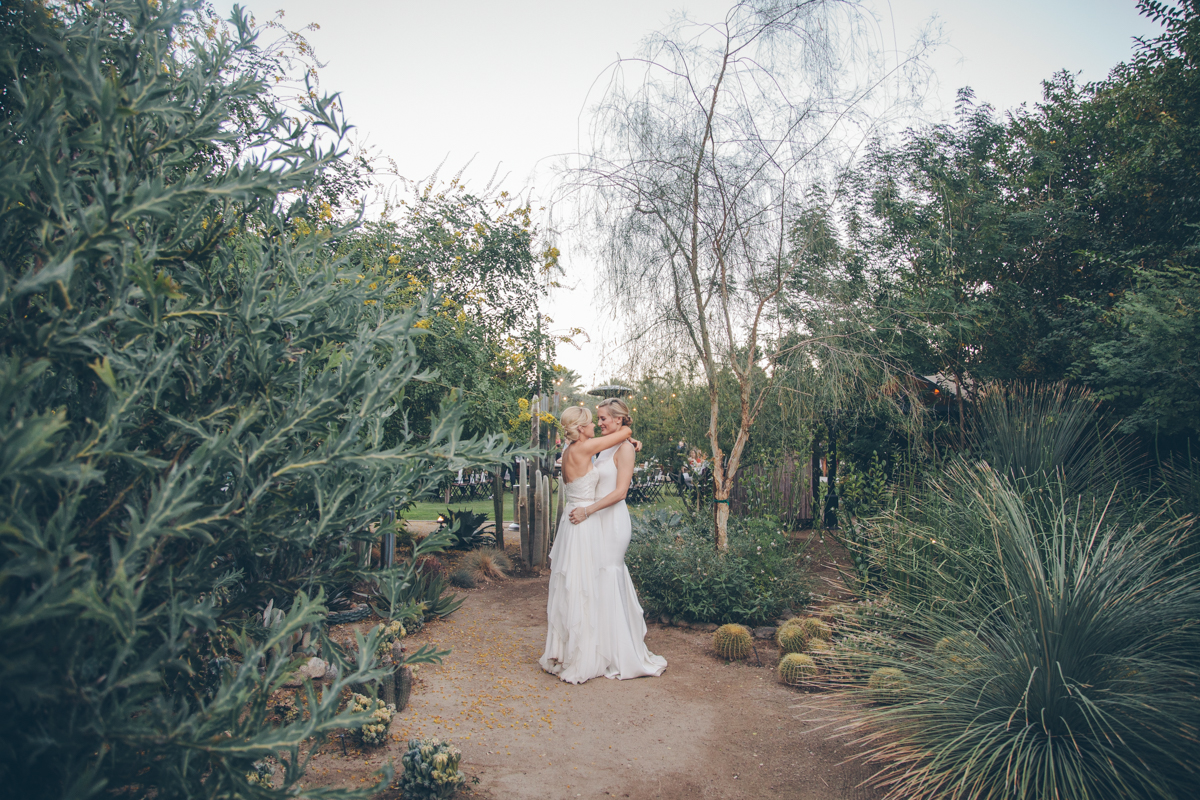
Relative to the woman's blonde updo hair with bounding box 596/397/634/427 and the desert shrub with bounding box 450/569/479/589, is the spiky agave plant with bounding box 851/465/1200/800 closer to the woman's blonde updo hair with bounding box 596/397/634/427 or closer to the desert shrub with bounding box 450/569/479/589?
the woman's blonde updo hair with bounding box 596/397/634/427

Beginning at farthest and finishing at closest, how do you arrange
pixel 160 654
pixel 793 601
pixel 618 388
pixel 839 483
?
pixel 839 483
pixel 618 388
pixel 793 601
pixel 160 654

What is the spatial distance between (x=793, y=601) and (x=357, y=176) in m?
6.96

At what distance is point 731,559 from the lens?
5.97 meters

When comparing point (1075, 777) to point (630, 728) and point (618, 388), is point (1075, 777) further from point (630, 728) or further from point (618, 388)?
point (618, 388)

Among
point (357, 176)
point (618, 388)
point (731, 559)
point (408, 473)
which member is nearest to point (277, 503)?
point (408, 473)

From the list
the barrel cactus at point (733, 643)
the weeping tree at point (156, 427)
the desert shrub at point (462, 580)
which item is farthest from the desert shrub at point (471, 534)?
the weeping tree at point (156, 427)

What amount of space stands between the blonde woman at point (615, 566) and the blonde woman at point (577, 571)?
A: 31mm

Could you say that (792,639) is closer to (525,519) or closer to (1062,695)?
(1062,695)

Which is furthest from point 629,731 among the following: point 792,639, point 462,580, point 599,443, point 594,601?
point 462,580

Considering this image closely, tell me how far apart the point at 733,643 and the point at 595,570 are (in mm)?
1236

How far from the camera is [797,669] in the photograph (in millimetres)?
4312

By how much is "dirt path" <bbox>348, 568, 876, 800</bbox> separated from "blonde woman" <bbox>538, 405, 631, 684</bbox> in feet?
0.54

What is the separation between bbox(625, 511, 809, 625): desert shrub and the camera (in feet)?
18.6

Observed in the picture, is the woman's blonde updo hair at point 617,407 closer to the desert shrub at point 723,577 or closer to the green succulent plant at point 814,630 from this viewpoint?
the desert shrub at point 723,577
